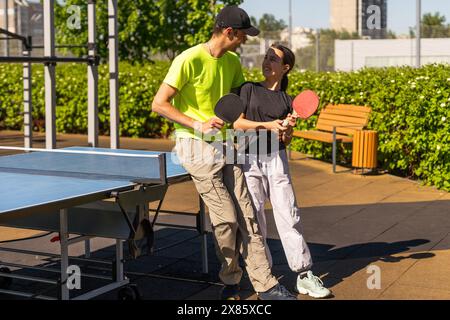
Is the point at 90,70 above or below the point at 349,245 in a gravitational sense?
above

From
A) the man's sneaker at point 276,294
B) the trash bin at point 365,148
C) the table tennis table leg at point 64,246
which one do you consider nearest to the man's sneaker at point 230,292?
the man's sneaker at point 276,294

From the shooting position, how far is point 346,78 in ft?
41.9

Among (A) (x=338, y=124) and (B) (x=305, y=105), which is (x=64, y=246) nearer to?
(B) (x=305, y=105)

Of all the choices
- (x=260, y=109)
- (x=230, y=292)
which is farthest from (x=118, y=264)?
(x=260, y=109)

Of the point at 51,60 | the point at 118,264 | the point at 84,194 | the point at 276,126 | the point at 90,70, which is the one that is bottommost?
the point at 118,264

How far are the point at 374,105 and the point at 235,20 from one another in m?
6.65

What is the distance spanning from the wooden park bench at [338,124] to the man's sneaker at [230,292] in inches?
246

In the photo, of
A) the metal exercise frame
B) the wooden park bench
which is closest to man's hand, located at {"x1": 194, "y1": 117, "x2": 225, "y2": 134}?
the metal exercise frame

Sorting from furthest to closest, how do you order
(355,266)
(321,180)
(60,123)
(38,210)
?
(60,123)
(321,180)
(355,266)
(38,210)

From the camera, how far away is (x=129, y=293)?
562cm

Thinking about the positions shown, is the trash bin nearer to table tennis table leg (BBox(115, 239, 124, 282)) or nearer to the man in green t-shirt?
the man in green t-shirt
